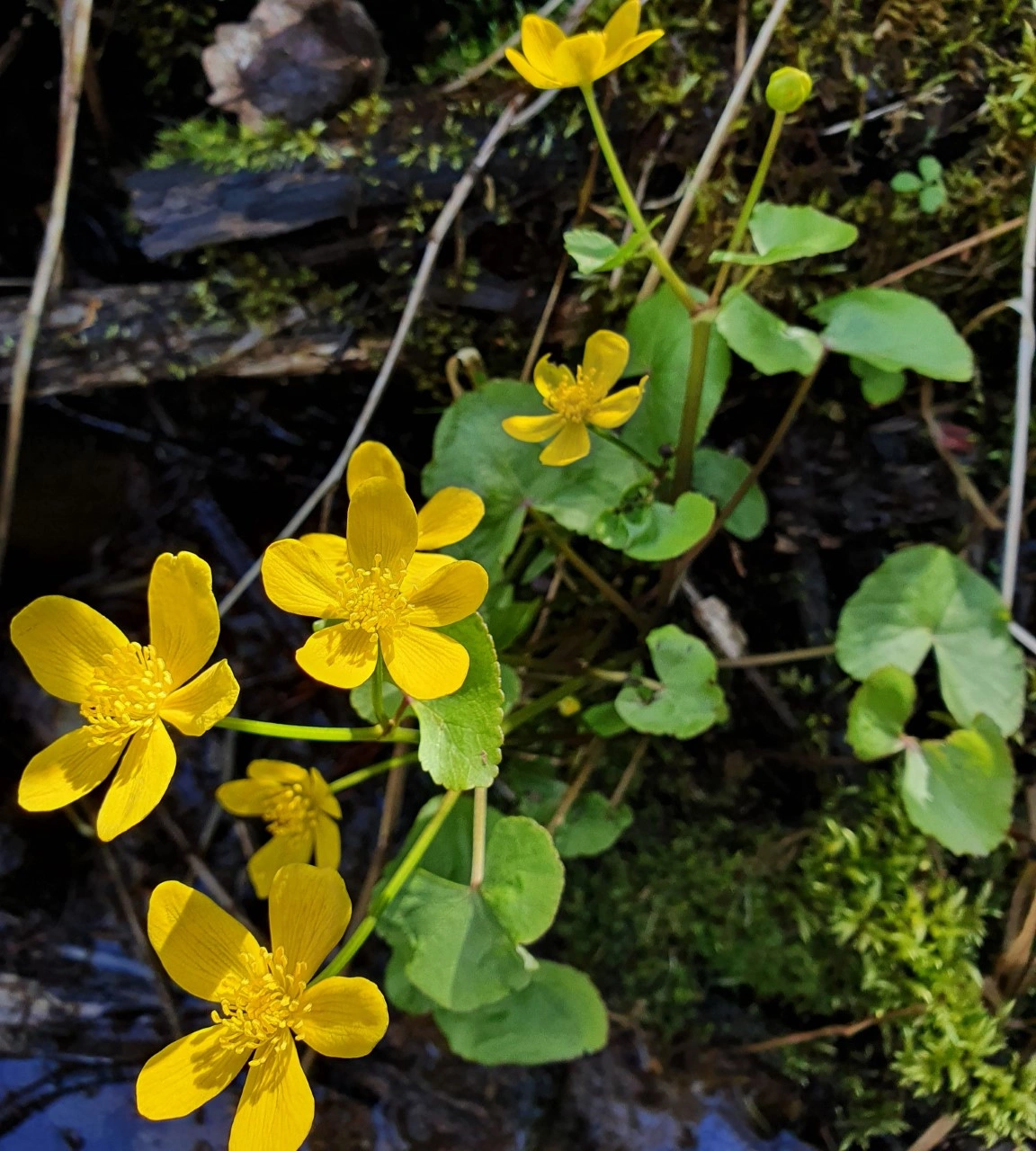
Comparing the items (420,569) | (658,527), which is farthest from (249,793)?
(658,527)

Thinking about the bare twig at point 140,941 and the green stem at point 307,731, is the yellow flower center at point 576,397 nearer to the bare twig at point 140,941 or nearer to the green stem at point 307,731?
the green stem at point 307,731

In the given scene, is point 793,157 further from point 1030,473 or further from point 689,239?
point 1030,473

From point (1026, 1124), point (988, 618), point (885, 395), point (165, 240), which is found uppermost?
point (165, 240)

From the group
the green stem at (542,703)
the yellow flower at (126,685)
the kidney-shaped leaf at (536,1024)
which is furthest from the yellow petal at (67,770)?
the kidney-shaped leaf at (536,1024)

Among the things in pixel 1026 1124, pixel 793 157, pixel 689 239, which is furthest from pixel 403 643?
pixel 1026 1124

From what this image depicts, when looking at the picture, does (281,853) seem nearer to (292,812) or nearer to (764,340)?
(292,812)

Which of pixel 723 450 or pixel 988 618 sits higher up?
pixel 723 450

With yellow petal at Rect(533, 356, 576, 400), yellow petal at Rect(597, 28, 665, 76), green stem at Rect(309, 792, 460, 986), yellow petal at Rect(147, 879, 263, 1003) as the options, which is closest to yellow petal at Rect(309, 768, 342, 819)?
green stem at Rect(309, 792, 460, 986)
